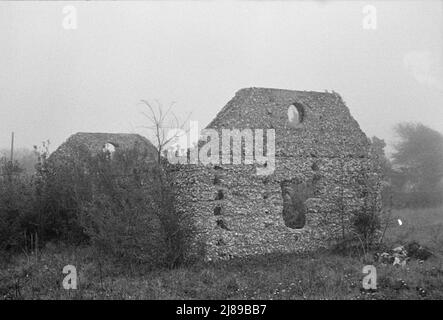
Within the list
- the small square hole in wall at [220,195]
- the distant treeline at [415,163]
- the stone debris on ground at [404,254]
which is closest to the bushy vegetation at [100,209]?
the small square hole in wall at [220,195]

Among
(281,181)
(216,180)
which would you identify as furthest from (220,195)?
(281,181)

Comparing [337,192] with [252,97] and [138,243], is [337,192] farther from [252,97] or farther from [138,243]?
[138,243]

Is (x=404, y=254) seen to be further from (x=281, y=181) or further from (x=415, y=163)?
(x=415, y=163)

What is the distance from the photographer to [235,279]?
11867mm

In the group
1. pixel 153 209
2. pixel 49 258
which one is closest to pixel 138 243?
pixel 153 209

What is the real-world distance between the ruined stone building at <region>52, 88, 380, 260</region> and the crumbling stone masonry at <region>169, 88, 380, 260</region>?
3 cm

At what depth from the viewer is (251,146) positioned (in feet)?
47.5

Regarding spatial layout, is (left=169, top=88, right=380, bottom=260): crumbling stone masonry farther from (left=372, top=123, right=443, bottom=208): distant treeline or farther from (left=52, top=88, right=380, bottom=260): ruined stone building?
(left=372, top=123, right=443, bottom=208): distant treeline

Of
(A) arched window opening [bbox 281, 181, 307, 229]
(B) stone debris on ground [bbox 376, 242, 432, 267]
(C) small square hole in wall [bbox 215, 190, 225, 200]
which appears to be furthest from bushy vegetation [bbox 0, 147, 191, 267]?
(A) arched window opening [bbox 281, 181, 307, 229]

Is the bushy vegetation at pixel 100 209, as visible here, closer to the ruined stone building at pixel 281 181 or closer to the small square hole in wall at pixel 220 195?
the ruined stone building at pixel 281 181

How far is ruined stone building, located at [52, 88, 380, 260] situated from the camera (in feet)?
Result: 45.0

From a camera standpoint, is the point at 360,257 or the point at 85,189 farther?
the point at 85,189

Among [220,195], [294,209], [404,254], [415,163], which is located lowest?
[404,254]
